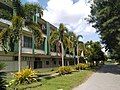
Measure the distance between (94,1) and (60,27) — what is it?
20.2 ft

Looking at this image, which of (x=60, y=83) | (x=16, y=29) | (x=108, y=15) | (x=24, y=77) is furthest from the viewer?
(x=108, y=15)

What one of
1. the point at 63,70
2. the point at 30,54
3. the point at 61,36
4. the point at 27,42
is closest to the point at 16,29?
the point at 63,70

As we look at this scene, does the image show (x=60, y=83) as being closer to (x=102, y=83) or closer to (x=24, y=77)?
(x=24, y=77)

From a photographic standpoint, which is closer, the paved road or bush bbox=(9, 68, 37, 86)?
the paved road

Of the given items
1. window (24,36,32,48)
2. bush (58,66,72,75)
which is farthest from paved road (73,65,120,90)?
window (24,36,32,48)

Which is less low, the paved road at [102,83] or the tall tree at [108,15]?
the tall tree at [108,15]

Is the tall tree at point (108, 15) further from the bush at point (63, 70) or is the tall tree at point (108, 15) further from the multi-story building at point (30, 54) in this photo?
the multi-story building at point (30, 54)

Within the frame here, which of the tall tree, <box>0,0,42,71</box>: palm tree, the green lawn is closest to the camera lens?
the green lawn

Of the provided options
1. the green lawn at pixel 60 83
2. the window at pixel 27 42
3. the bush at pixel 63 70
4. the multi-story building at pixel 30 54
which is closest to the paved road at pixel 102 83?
the green lawn at pixel 60 83

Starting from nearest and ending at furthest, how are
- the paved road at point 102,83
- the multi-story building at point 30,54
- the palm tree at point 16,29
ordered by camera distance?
the paved road at point 102,83
the palm tree at point 16,29
the multi-story building at point 30,54

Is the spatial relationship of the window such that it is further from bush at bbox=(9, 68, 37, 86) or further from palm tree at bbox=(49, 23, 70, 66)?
bush at bbox=(9, 68, 37, 86)

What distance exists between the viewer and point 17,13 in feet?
88.6

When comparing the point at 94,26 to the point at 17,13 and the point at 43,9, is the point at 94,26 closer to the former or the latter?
the point at 43,9

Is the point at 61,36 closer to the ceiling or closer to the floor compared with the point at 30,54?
closer to the ceiling
